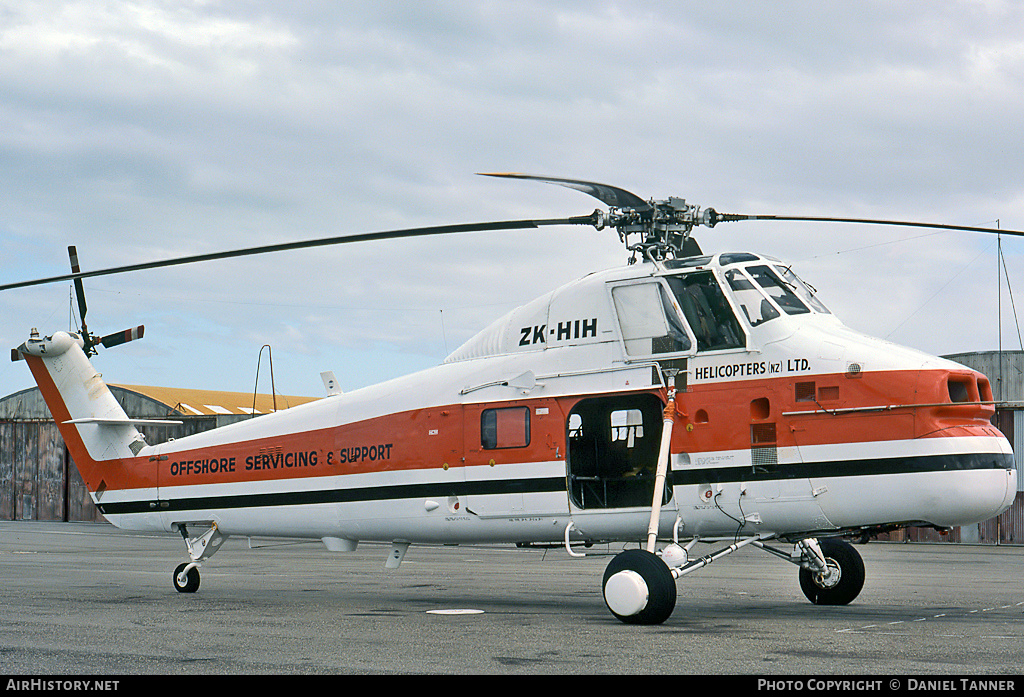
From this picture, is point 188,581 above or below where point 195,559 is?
below

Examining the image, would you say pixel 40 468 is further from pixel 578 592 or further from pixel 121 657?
pixel 121 657

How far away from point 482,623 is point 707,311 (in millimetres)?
4777

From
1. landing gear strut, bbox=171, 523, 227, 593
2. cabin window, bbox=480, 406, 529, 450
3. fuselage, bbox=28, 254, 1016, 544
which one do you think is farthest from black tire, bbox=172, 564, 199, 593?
cabin window, bbox=480, 406, 529, 450

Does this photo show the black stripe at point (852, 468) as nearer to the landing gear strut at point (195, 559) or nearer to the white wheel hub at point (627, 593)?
the white wheel hub at point (627, 593)

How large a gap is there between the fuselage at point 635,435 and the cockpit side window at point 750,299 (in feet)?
0.08

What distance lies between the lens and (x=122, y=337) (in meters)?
21.9

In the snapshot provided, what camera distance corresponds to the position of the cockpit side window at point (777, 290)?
43.3 feet

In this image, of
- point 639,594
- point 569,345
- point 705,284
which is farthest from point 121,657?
point 705,284

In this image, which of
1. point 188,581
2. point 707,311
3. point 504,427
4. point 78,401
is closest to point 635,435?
point 504,427

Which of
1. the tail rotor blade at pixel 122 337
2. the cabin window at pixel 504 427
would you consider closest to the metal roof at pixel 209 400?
the tail rotor blade at pixel 122 337

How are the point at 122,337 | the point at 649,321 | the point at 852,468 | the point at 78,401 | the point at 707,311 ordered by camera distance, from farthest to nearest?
the point at 122,337 < the point at 78,401 < the point at 649,321 < the point at 707,311 < the point at 852,468

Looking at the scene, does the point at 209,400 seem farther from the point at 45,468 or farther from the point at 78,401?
the point at 78,401

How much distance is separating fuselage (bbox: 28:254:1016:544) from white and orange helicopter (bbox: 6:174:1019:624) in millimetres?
26

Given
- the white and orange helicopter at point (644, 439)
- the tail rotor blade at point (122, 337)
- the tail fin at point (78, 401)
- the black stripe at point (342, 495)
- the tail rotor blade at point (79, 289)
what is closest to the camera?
the white and orange helicopter at point (644, 439)
